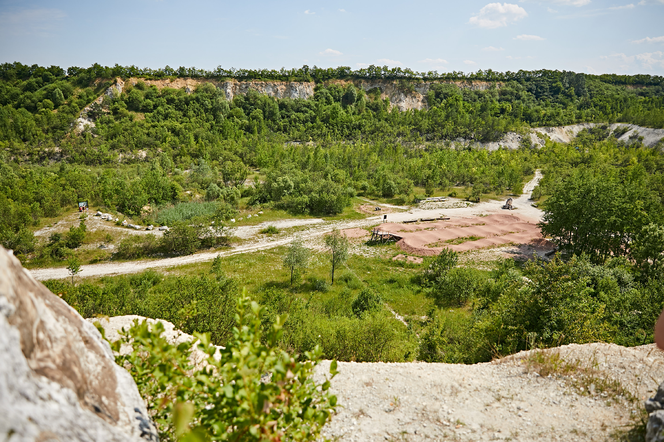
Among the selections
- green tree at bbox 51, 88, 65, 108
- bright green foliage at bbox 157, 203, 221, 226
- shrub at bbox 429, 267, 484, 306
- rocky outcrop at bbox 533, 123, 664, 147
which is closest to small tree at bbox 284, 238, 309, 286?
shrub at bbox 429, 267, 484, 306

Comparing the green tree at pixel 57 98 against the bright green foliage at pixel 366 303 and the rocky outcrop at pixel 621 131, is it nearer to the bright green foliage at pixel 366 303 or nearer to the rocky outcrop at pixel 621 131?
the bright green foliage at pixel 366 303

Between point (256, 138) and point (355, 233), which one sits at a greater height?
point (256, 138)

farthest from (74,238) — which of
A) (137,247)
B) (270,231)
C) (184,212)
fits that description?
(270,231)

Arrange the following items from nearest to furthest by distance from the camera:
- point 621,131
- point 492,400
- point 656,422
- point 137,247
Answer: point 656,422 → point 492,400 → point 137,247 → point 621,131

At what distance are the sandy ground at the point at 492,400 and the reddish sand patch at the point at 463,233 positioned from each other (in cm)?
2606

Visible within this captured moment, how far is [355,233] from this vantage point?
41906 mm

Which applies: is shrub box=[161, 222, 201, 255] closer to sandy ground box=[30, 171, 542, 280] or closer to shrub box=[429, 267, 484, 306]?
sandy ground box=[30, 171, 542, 280]

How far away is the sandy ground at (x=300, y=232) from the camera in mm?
30328

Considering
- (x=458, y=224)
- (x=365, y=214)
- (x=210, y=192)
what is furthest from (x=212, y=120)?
(x=458, y=224)

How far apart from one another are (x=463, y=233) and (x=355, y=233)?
13152 mm

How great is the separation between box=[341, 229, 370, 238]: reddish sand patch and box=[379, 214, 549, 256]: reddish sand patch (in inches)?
89.9

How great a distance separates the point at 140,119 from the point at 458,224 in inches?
3439

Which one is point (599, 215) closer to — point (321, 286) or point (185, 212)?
point (321, 286)

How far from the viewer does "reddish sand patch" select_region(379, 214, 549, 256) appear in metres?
37.2
